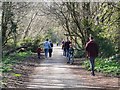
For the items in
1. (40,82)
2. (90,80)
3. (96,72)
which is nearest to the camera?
(40,82)

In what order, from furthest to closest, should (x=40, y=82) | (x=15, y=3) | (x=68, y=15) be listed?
(x=68, y=15) → (x=15, y=3) → (x=40, y=82)

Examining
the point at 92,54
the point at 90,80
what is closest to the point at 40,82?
the point at 90,80

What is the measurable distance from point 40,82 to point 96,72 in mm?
4684

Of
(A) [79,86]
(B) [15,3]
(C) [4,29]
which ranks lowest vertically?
(A) [79,86]

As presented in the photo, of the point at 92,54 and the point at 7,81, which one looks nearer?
the point at 7,81

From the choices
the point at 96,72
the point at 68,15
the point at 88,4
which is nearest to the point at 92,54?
the point at 96,72

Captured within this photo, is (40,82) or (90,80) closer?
(40,82)

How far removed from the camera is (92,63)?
1599 centimetres

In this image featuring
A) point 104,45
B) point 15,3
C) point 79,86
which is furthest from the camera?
point 104,45

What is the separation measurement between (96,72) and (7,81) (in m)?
5.88

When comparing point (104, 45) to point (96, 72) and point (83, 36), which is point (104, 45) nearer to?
point (83, 36)

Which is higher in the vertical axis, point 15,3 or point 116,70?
point 15,3

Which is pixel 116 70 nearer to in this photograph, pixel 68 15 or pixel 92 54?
pixel 92 54

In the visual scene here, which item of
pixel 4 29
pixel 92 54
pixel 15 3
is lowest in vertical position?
pixel 92 54
